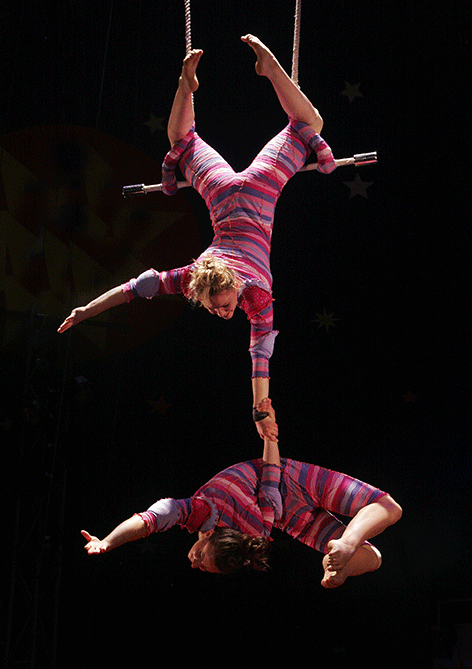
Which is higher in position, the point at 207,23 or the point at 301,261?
the point at 207,23

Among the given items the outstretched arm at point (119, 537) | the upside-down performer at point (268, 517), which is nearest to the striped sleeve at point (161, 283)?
the upside-down performer at point (268, 517)

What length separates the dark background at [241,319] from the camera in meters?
3.10

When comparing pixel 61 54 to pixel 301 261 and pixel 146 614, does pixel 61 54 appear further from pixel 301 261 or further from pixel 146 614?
pixel 146 614

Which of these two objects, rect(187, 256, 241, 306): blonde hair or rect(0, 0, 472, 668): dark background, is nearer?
rect(187, 256, 241, 306): blonde hair

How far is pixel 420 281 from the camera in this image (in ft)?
11.1

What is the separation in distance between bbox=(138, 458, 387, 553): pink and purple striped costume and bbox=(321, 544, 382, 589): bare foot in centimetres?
16

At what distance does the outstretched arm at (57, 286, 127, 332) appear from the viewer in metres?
2.51

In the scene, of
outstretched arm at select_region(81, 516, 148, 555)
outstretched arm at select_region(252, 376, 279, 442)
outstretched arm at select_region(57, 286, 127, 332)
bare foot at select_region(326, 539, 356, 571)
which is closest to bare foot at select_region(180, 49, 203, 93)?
outstretched arm at select_region(57, 286, 127, 332)

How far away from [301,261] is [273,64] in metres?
1.12

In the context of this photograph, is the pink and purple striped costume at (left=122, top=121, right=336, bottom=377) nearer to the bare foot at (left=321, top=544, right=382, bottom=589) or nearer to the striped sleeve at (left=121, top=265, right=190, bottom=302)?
the striped sleeve at (left=121, top=265, right=190, bottom=302)

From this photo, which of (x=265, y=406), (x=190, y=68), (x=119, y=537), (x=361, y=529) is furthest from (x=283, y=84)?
(x=119, y=537)

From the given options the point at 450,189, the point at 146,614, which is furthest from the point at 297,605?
the point at 450,189

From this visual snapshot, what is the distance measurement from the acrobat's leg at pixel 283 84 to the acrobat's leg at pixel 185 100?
0.24 metres

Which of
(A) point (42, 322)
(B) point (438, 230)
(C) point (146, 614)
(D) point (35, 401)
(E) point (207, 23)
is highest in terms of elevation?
(E) point (207, 23)
